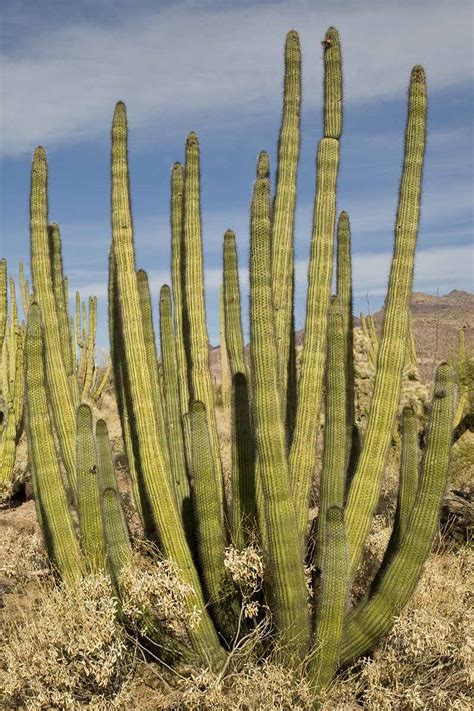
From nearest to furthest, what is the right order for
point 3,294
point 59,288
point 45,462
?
point 45,462, point 59,288, point 3,294

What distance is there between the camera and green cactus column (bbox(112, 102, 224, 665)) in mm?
6547

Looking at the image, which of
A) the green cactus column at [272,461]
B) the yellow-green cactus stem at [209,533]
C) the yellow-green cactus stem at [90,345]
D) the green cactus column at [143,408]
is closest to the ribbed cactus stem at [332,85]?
the green cactus column at [272,461]

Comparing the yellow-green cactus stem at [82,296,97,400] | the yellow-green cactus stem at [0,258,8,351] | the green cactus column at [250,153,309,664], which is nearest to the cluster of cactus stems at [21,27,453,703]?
the green cactus column at [250,153,309,664]

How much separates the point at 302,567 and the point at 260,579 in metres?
0.53

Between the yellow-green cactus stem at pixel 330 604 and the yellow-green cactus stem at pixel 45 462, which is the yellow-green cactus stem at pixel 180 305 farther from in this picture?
the yellow-green cactus stem at pixel 330 604

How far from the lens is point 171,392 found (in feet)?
27.5

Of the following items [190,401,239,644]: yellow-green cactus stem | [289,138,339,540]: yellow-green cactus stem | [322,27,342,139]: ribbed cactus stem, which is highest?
[322,27,342,139]: ribbed cactus stem

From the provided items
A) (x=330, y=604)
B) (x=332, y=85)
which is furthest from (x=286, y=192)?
(x=330, y=604)

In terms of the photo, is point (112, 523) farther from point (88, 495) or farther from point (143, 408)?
point (143, 408)

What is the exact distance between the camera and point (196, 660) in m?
6.52

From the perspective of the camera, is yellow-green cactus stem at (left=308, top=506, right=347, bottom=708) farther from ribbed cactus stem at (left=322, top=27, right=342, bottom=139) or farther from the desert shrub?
ribbed cactus stem at (left=322, top=27, right=342, bottom=139)

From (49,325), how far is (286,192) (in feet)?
7.84

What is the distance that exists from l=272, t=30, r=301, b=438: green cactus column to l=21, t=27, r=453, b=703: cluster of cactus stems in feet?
0.04

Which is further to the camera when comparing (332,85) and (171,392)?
(171,392)
